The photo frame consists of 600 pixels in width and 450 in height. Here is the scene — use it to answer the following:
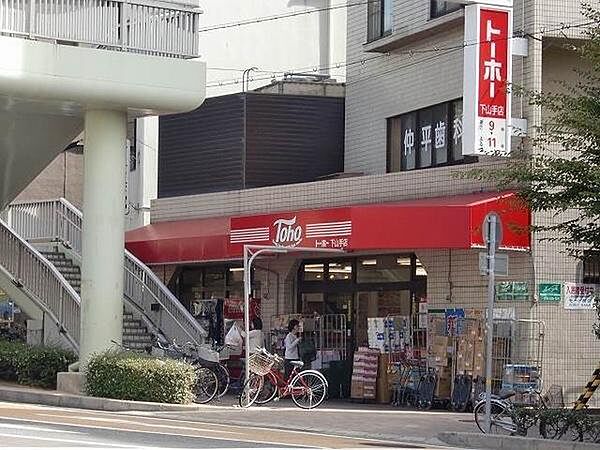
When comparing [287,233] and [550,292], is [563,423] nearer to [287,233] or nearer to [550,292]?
[550,292]

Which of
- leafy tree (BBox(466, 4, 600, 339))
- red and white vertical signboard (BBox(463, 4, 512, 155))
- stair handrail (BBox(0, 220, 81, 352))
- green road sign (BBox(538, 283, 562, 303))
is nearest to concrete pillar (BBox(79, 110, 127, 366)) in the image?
stair handrail (BBox(0, 220, 81, 352))

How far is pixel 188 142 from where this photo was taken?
35.3 metres

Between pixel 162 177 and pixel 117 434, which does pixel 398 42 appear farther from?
pixel 117 434

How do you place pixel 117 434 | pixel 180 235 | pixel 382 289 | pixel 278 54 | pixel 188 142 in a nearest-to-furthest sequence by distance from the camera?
pixel 117 434 < pixel 382 289 < pixel 180 235 < pixel 188 142 < pixel 278 54

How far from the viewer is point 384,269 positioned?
29.4 meters

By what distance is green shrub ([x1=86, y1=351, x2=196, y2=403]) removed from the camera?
2494 cm

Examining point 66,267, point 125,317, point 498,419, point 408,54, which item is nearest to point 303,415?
point 498,419

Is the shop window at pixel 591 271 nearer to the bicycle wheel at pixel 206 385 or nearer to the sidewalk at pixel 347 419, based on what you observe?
the sidewalk at pixel 347 419

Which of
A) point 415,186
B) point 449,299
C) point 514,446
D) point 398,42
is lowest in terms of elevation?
point 514,446

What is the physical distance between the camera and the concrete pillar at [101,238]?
26.8 metres

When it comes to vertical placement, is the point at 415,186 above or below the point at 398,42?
below

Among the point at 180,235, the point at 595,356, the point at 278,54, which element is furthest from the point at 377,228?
the point at 278,54

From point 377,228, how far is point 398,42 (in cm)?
580

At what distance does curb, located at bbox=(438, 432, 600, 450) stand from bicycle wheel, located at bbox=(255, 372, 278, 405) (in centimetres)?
599
